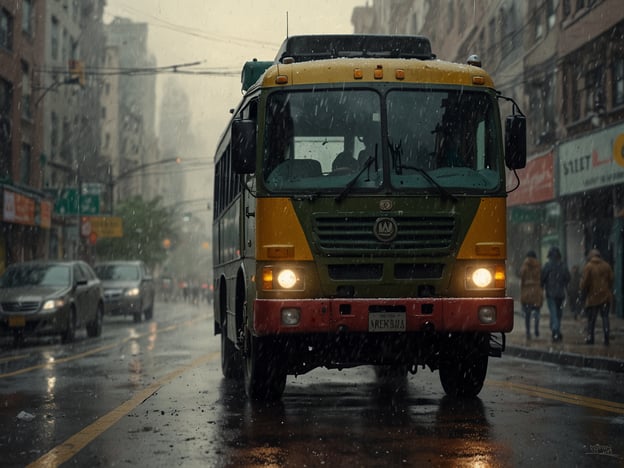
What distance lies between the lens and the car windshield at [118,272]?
3572 centimetres

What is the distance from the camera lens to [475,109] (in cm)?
1005

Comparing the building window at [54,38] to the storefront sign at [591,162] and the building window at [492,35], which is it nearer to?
the building window at [492,35]

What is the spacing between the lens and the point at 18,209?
35.8m

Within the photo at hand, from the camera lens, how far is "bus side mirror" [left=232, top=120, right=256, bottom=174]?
9617mm

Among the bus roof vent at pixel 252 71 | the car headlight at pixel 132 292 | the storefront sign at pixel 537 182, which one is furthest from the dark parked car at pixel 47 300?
the storefront sign at pixel 537 182

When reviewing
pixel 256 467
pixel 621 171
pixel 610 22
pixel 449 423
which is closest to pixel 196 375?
pixel 449 423

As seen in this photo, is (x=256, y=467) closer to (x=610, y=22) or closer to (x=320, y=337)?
(x=320, y=337)

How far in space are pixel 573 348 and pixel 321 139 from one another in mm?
9763

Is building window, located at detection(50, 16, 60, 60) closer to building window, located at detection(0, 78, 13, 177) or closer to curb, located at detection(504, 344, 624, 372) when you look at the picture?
building window, located at detection(0, 78, 13, 177)

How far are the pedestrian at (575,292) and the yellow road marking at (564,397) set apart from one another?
17106mm

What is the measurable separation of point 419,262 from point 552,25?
995 inches

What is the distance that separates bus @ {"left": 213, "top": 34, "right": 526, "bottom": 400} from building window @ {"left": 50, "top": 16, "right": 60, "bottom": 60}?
3996cm

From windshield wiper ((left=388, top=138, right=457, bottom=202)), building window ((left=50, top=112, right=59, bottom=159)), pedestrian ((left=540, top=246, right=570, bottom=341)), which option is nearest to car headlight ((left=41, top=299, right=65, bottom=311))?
pedestrian ((left=540, top=246, right=570, bottom=341))

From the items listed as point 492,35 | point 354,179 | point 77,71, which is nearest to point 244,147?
point 354,179
